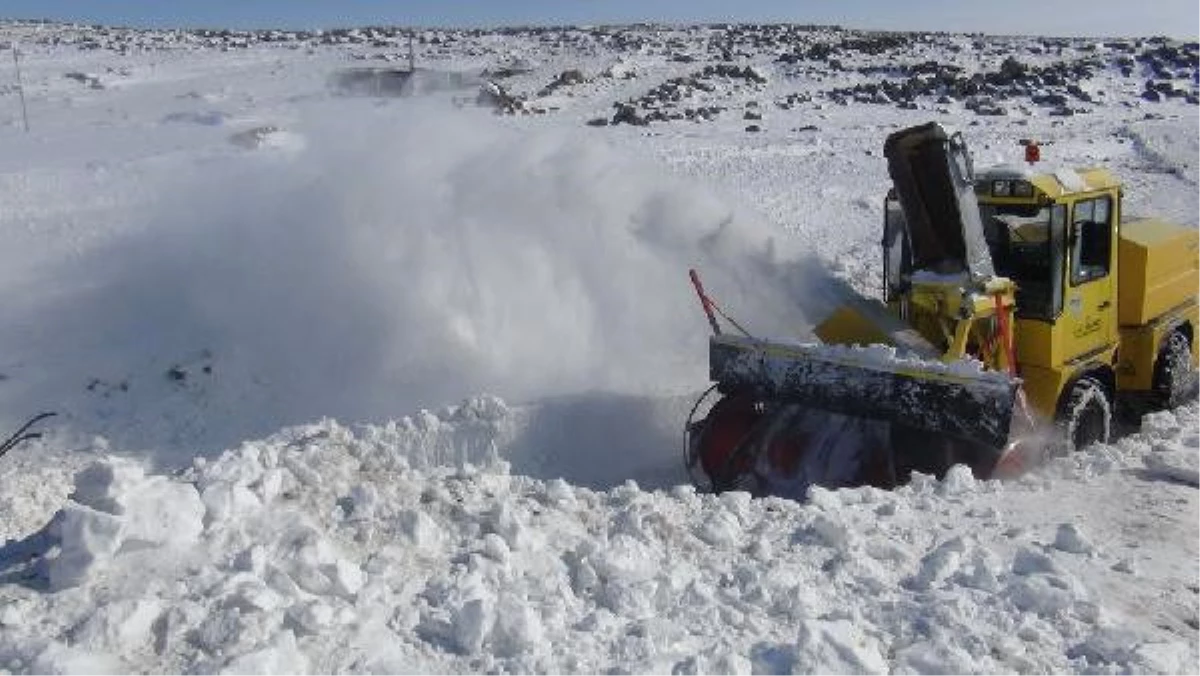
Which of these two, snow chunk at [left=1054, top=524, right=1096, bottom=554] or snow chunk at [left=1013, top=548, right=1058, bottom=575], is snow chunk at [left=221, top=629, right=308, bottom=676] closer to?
snow chunk at [left=1013, top=548, right=1058, bottom=575]

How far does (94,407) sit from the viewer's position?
33.7 ft

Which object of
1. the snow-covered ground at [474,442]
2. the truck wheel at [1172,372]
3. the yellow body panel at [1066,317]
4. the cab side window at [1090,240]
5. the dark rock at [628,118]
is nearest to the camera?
the snow-covered ground at [474,442]

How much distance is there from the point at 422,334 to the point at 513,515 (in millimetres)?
5582

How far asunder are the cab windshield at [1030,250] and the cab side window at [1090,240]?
147mm

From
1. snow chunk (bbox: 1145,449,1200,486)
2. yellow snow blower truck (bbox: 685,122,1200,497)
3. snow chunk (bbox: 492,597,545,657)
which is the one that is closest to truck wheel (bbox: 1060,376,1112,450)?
yellow snow blower truck (bbox: 685,122,1200,497)

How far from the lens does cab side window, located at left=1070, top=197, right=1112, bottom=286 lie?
26.3 ft

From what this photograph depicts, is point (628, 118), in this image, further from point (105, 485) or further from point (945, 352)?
point (105, 485)

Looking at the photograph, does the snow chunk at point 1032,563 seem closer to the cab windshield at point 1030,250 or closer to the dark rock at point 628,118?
the cab windshield at point 1030,250

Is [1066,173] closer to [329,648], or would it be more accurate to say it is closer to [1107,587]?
→ [1107,587]

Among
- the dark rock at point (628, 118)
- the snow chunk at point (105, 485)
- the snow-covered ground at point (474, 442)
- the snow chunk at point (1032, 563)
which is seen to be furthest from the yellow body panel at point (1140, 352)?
the dark rock at point (628, 118)

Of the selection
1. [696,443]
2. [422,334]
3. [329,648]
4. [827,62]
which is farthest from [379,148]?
[827,62]

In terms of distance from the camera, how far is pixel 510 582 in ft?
15.9

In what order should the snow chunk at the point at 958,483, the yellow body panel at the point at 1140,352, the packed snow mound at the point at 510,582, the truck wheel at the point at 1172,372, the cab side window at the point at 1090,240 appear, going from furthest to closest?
the truck wheel at the point at 1172,372 < the yellow body panel at the point at 1140,352 < the cab side window at the point at 1090,240 < the snow chunk at the point at 958,483 < the packed snow mound at the point at 510,582

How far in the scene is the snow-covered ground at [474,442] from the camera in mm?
4449
